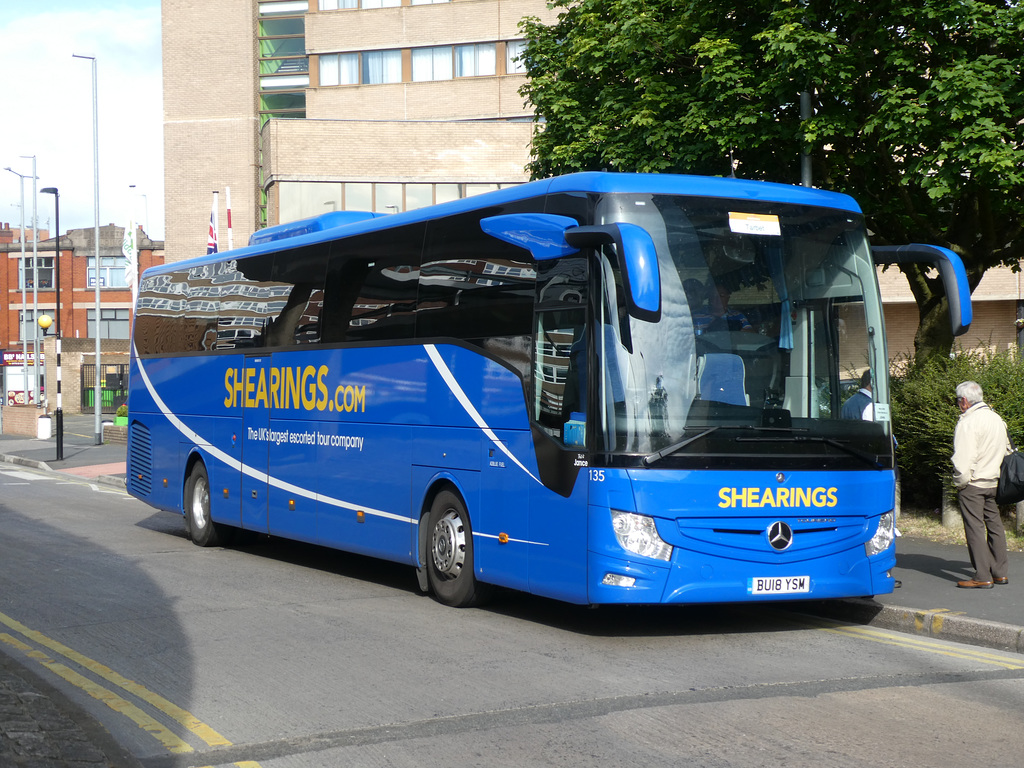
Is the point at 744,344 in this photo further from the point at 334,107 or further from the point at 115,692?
the point at 334,107

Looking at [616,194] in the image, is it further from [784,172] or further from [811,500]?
[784,172]

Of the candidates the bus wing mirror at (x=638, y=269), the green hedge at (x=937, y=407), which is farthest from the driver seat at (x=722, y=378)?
the green hedge at (x=937, y=407)

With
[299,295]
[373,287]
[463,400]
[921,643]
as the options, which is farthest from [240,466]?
[921,643]

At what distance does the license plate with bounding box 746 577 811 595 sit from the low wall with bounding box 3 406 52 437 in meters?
40.6

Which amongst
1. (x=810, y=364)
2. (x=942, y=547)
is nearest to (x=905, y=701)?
(x=810, y=364)

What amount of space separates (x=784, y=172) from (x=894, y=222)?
1.79 metres

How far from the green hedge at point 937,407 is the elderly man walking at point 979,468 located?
3.36m

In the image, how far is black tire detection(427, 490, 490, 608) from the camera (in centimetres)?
1001

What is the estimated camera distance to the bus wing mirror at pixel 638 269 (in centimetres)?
745

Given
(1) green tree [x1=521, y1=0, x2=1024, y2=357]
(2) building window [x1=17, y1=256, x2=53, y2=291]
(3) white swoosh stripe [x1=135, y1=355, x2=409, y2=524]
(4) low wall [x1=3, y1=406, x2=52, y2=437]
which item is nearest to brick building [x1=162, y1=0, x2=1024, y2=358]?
(4) low wall [x1=3, y1=406, x2=52, y2=437]

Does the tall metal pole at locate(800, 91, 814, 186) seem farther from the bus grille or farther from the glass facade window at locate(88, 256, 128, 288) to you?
the glass facade window at locate(88, 256, 128, 288)

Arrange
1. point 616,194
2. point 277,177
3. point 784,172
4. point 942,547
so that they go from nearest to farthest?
point 616,194
point 942,547
point 784,172
point 277,177

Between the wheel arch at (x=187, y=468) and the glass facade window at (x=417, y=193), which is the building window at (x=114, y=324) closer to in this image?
the glass facade window at (x=417, y=193)

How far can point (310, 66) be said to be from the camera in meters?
49.9
